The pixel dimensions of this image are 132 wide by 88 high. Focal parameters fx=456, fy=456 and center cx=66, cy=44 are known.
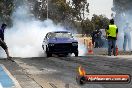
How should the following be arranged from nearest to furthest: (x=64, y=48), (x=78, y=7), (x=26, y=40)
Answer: (x=64, y=48), (x=26, y=40), (x=78, y=7)

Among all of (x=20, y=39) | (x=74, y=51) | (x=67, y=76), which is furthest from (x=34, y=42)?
(x=67, y=76)

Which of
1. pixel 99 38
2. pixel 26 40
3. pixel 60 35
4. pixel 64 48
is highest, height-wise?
pixel 60 35

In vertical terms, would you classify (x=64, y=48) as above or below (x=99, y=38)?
above

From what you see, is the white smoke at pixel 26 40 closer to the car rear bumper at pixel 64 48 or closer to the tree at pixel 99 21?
the car rear bumper at pixel 64 48

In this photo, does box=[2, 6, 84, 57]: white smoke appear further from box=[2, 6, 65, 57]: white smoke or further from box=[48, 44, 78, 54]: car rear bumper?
box=[48, 44, 78, 54]: car rear bumper

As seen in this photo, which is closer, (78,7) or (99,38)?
(99,38)

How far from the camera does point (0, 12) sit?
78812mm

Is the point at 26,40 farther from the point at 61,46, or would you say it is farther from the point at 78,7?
the point at 78,7

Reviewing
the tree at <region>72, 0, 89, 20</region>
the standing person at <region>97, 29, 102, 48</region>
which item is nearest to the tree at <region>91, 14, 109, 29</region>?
the tree at <region>72, 0, 89, 20</region>

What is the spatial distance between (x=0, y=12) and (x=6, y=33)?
148 feet

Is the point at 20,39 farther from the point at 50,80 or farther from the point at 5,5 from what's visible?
the point at 5,5

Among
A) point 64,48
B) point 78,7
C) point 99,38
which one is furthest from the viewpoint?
point 78,7

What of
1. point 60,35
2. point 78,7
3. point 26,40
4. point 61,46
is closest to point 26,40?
point 26,40

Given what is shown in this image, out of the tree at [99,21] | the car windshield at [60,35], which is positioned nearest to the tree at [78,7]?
the tree at [99,21]
